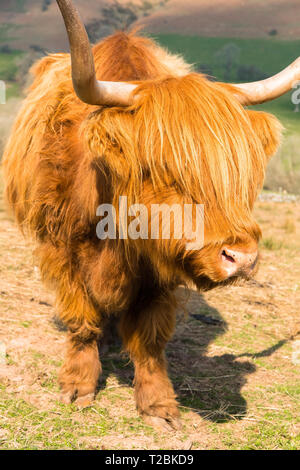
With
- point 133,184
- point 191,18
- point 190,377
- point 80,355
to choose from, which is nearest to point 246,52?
point 191,18

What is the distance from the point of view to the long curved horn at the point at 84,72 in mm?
1655

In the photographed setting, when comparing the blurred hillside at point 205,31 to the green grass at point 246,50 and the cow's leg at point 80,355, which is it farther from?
the cow's leg at point 80,355

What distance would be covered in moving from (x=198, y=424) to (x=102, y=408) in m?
0.54

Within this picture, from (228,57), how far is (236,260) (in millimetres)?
26702

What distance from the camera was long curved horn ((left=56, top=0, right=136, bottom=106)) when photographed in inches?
65.2

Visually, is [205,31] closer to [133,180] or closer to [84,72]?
[133,180]

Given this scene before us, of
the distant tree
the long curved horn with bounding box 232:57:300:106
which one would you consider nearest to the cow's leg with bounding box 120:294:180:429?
the long curved horn with bounding box 232:57:300:106

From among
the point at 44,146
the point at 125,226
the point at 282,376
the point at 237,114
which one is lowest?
the point at 282,376

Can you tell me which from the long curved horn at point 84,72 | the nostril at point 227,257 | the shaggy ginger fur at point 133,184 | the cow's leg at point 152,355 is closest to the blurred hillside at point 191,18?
the shaggy ginger fur at point 133,184

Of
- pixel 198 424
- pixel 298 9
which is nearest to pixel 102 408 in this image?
pixel 198 424

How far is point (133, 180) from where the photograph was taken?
2055 mm

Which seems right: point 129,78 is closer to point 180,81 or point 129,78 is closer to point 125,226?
point 180,81

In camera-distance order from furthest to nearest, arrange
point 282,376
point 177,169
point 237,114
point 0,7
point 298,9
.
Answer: point 298,9 < point 0,7 < point 282,376 < point 237,114 < point 177,169

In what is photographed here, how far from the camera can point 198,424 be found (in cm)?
279
